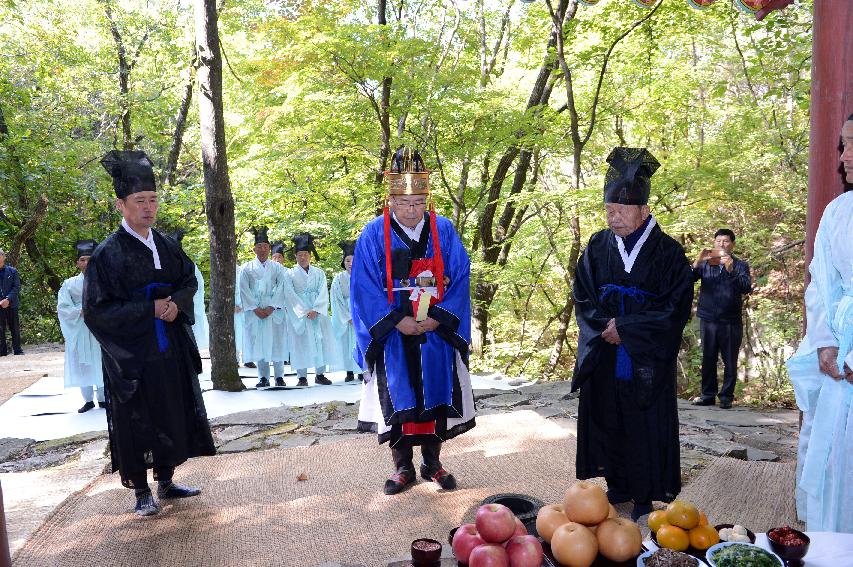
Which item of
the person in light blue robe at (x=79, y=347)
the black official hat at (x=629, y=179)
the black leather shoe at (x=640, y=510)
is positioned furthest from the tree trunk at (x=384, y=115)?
the black leather shoe at (x=640, y=510)

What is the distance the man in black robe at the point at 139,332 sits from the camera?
4.31m

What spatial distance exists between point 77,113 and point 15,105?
116 inches

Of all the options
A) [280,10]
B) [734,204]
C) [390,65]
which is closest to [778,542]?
[390,65]

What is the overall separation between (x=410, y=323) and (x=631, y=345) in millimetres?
1406

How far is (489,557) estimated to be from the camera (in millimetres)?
2240

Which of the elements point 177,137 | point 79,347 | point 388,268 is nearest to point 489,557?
point 388,268

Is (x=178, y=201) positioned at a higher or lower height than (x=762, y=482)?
higher

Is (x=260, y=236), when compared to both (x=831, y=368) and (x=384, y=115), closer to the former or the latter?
(x=384, y=115)

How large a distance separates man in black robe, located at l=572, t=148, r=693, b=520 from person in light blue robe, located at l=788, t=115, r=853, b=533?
70cm

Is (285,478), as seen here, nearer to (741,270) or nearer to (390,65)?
(741,270)

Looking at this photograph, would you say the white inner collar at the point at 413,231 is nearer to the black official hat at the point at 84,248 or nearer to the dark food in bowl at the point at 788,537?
the dark food in bowl at the point at 788,537

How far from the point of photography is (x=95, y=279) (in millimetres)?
4328

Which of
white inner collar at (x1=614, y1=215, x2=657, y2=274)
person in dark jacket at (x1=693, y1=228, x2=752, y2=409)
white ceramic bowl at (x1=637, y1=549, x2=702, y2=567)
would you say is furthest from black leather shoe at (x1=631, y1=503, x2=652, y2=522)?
person in dark jacket at (x1=693, y1=228, x2=752, y2=409)

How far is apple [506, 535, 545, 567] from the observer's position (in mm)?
A: 2254
